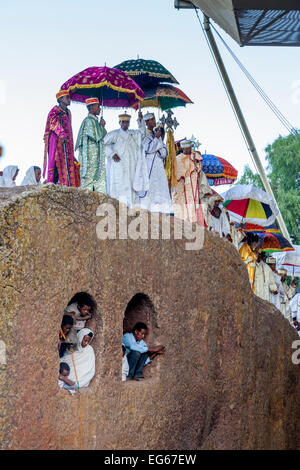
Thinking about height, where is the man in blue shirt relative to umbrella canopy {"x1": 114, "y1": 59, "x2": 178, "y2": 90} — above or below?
below

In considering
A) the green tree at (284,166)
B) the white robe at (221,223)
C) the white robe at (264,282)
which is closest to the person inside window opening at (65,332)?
the white robe at (221,223)

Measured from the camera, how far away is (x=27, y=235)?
6.68 m

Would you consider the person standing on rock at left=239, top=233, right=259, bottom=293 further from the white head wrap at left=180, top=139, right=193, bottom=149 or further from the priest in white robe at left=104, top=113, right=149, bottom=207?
the priest in white robe at left=104, top=113, right=149, bottom=207

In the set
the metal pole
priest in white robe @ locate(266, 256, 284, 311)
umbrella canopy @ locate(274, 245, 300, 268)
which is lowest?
priest in white robe @ locate(266, 256, 284, 311)

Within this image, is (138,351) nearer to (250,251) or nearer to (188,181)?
(188,181)

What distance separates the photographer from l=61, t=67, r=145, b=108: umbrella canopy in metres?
10.8

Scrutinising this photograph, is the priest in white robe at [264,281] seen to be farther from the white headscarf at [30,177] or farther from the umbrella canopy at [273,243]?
the white headscarf at [30,177]

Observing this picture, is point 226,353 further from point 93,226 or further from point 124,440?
point 93,226

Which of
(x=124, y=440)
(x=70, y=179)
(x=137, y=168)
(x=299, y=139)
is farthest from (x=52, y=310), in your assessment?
(x=299, y=139)

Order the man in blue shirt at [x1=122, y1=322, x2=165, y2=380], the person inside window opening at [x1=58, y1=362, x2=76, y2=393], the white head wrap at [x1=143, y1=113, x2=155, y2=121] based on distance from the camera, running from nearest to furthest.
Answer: the person inside window opening at [x1=58, y1=362, x2=76, y2=393]
the man in blue shirt at [x1=122, y1=322, x2=165, y2=380]
the white head wrap at [x1=143, y1=113, x2=155, y2=121]

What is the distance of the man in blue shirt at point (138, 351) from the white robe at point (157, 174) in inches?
147

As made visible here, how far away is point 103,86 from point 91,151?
1.35 metres

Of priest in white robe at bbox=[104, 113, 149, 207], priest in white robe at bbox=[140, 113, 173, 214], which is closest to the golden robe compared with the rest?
priest in white robe at bbox=[140, 113, 173, 214]

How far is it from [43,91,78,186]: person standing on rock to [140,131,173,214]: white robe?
1513 mm
